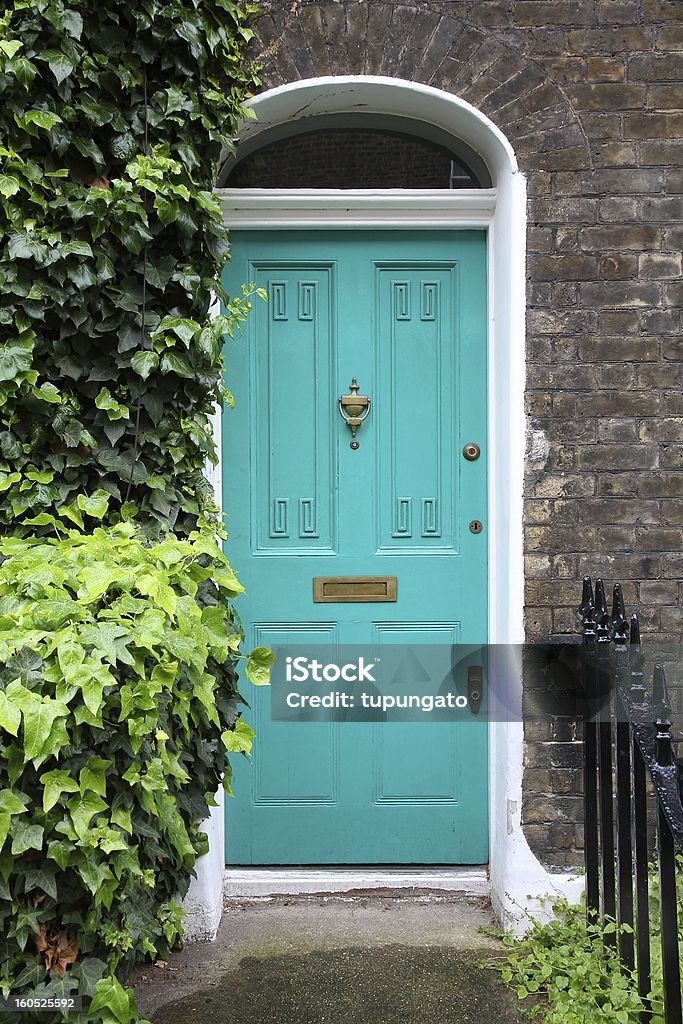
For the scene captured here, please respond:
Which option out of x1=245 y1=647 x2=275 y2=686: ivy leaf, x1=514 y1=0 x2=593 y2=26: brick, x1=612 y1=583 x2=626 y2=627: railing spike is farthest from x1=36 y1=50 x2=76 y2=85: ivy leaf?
x1=612 y1=583 x2=626 y2=627: railing spike

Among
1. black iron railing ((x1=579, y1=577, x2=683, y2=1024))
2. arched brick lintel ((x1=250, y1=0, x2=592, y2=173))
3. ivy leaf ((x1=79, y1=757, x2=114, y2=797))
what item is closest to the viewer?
ivy leaf ((x1=79, y1=757, x2=114, y2=797))

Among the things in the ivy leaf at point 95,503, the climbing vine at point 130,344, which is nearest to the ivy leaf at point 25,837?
the climbing vine at point 130,344

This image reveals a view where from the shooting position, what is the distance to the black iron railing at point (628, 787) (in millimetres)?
2252

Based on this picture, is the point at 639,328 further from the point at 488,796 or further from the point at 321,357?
the point at 488,796

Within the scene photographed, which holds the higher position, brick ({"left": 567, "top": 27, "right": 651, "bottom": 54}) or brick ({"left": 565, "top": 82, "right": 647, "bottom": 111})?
brick ({"left": 567, "top": 27, "right": 651, "bottom": 54})

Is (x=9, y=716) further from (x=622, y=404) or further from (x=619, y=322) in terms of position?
(x=619, y=322)

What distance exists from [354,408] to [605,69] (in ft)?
5.03

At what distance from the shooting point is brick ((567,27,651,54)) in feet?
10.6

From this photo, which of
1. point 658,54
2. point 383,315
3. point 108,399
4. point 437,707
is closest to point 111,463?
point 108,399

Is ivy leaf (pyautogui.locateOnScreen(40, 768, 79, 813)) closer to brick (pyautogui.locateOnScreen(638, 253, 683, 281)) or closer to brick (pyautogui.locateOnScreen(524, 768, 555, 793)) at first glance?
brick (pyautogui.locateOnScreen(524, 768, 555, 793))

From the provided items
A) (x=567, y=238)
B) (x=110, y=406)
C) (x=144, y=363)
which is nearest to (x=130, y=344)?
(x=144, y=363)

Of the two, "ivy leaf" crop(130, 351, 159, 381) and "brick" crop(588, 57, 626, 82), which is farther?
"brick" crop(588, 57, 626, 82)

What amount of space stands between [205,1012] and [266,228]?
2806mm

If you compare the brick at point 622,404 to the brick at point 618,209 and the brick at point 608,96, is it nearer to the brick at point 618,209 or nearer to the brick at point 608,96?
the brick at point 618,209
